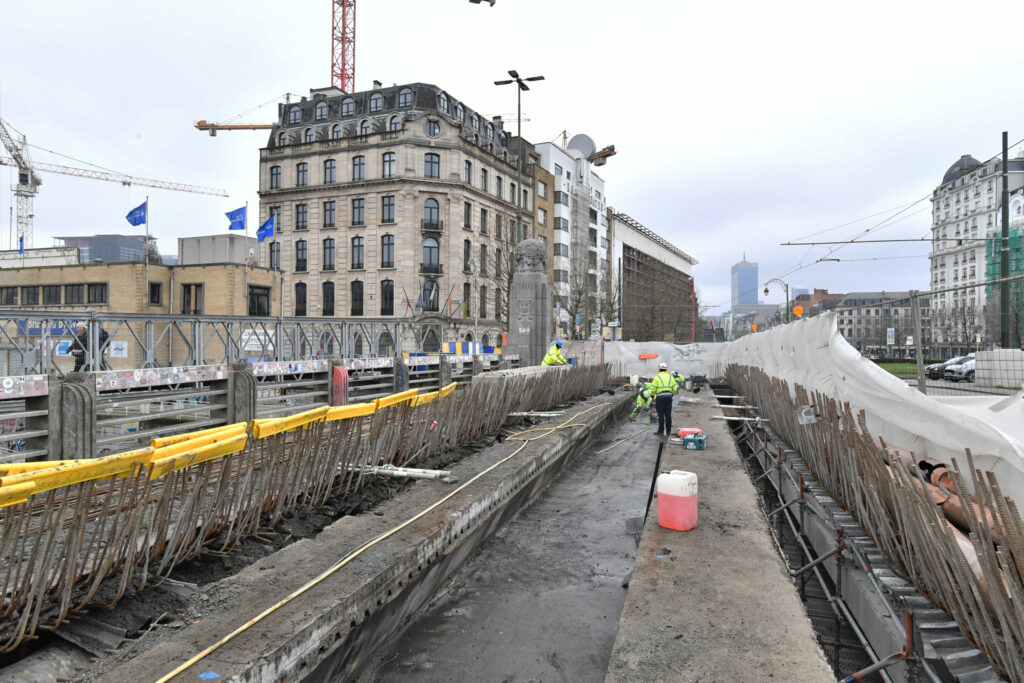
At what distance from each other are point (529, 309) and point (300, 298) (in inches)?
1193

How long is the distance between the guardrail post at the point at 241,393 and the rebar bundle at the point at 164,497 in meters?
2.68

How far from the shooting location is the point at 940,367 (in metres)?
10.1

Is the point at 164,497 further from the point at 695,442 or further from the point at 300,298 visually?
the point at 300,298

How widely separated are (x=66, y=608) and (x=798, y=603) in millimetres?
4741

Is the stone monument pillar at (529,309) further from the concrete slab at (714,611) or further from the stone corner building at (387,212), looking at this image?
the stone corner building at (387,212)

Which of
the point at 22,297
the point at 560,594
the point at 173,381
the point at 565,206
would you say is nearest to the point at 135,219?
the point at 22,297

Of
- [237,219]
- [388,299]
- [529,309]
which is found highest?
[237,219]

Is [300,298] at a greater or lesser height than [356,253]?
lesser

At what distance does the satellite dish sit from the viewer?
7925 cm

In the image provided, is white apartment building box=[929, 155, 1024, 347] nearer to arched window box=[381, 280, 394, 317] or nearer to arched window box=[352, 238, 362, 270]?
arched window box=[381, 280, 394, 317]

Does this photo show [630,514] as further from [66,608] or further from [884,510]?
[66,608]

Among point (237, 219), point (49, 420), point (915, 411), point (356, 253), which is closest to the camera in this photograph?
point (915, 411)

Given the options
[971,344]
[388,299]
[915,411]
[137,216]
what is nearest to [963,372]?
[971,344]

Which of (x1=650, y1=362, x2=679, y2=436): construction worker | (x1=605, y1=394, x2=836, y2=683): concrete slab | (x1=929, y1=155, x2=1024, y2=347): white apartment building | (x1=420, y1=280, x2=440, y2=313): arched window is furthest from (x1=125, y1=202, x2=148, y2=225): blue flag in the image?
(x1=929, y1=155, x2=1024, y2=347): white apartment building
